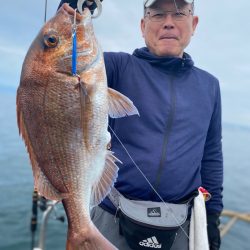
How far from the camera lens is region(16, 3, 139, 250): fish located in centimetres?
173

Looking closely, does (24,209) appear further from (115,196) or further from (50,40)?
(50,40)

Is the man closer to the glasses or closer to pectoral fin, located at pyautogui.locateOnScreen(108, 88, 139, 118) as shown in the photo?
the glasses

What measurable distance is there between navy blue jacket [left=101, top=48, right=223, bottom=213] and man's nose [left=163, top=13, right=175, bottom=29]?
27 centimetres

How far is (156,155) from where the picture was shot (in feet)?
7.80

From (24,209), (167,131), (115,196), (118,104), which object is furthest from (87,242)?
(24,209)

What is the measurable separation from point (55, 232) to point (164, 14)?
25.0 feet

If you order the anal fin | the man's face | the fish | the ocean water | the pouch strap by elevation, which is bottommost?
the ocean water

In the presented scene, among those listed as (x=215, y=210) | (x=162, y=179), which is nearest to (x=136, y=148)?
(x=162, y=179)

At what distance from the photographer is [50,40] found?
5.71ft

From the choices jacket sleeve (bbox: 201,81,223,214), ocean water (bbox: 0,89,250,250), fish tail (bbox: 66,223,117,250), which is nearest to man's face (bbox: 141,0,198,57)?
jacket sleeve (bbox: 201,81,223,214)

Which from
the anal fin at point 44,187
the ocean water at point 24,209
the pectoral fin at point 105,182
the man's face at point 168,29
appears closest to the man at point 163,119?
the man's face at point 168,29

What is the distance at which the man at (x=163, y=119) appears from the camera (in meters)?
2.39

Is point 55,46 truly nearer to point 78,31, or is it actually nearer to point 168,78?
point 78,31

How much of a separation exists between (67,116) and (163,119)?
3.14 feet
